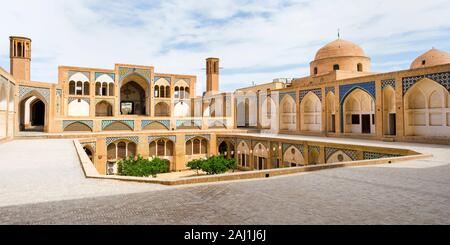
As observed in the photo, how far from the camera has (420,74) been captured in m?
13.4

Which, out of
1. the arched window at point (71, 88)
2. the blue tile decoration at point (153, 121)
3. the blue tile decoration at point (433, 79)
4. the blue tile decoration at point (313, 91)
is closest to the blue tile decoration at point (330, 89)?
the blue tile decoration at point (313, 91)

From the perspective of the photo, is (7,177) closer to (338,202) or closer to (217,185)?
(217,185)

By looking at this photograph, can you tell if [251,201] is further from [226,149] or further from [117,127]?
[226,149]

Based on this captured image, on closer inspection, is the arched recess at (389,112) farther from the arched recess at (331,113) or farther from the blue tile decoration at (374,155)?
the blue tile decoration at (374,155)

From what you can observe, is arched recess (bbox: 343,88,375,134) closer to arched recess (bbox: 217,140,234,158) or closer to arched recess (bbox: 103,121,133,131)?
arched recess (bbox: 217,140,234,158)

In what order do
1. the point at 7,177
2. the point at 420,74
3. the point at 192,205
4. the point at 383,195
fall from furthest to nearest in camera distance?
the point at 420,74 < the point at 7,177 < the point at 383,195 < the point at 192,205

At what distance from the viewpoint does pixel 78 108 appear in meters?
24.4

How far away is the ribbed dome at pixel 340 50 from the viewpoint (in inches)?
932

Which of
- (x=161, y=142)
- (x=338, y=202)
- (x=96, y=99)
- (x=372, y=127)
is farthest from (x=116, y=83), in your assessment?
(x=338, y=202)

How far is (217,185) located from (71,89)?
2241 cm

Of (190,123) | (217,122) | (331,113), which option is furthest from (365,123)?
(190,123)

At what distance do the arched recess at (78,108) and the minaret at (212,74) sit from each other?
35.4ft

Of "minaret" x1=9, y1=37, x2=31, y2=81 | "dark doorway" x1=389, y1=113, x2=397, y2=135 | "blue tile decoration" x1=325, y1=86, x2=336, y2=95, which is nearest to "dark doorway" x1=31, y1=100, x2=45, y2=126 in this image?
"minaret" x1=9, y1=37, x2=31, y2=81

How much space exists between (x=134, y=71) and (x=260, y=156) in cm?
1332
